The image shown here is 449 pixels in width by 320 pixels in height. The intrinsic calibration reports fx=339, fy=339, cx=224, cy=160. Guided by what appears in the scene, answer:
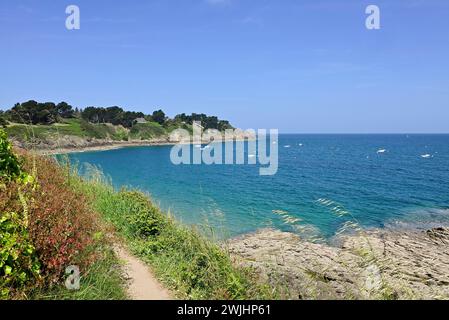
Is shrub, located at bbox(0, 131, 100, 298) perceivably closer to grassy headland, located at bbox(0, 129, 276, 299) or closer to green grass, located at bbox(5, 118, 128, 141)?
grassy headland, located at bbox(0, 129, 276, 299)

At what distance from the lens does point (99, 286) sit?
613 centimetres

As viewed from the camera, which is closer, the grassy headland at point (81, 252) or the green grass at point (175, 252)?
the grassy headland at point (81, 252)

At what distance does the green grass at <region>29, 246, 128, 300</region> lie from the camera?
212 inches

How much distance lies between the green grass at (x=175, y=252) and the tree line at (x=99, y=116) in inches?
3179

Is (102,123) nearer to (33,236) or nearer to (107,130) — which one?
(107,130)

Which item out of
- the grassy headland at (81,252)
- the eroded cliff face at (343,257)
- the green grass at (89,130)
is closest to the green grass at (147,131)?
the green grass at (89,130)

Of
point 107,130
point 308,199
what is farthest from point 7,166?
point 107,130

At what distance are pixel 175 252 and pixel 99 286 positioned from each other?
321 cm

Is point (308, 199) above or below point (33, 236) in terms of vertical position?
below

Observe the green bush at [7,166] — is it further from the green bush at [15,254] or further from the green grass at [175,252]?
the green grass at [175,252]

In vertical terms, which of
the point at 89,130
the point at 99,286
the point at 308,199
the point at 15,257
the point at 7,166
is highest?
the point at 89,130

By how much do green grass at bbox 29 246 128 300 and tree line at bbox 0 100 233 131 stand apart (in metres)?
85.8

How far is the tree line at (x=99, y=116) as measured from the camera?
9976 cm
